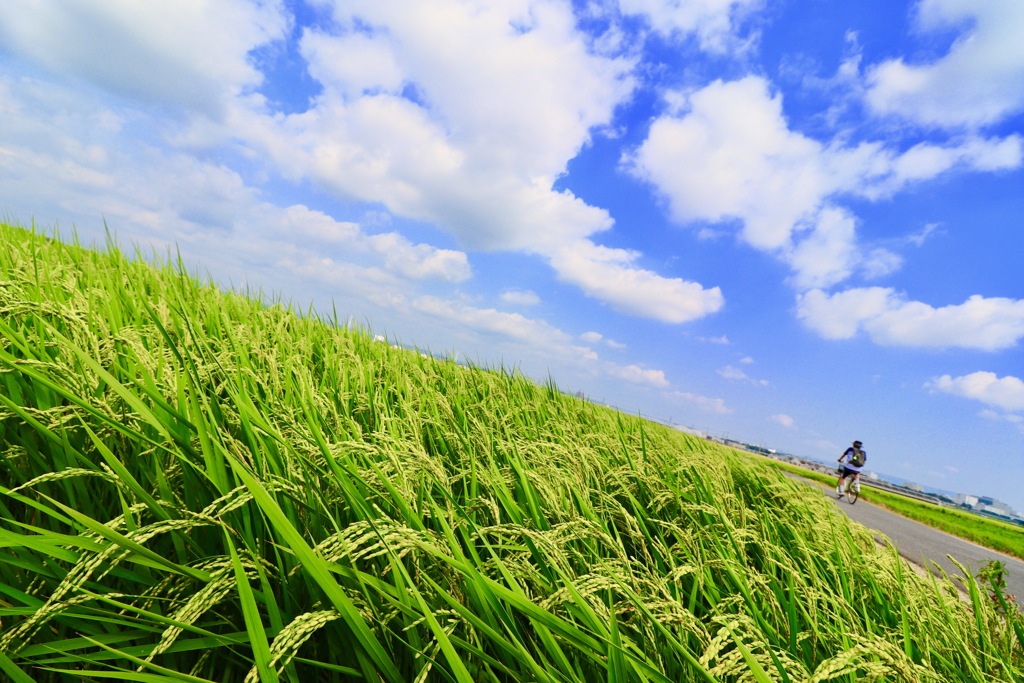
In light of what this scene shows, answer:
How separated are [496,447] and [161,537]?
1.36 meters

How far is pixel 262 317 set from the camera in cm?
423

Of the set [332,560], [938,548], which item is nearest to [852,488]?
[938,548]

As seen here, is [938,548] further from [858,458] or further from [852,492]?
[852,492]

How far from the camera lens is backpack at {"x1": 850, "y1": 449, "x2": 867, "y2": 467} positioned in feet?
52.5

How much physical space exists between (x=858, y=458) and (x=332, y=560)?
65.8 feet

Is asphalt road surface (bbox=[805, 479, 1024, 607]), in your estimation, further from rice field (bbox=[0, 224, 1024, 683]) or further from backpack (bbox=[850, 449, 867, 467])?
rice field (bbox=[0, 224, 1024, 683])

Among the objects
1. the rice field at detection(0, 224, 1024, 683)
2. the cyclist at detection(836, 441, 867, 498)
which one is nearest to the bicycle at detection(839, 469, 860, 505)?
the cyclist at detection(836, 441, 867, 498)

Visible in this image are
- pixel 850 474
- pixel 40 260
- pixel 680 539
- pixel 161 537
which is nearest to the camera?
pixel 161 537

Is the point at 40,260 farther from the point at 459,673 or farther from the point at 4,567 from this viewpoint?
the point at 459,673

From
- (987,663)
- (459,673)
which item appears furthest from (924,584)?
(459,673)

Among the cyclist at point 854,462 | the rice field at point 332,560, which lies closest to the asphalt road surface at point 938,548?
the cyclist at point 854,462

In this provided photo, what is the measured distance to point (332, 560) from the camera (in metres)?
0.98

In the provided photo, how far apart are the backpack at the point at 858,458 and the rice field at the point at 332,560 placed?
55.3 feet

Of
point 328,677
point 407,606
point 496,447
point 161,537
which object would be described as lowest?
point 328,677
